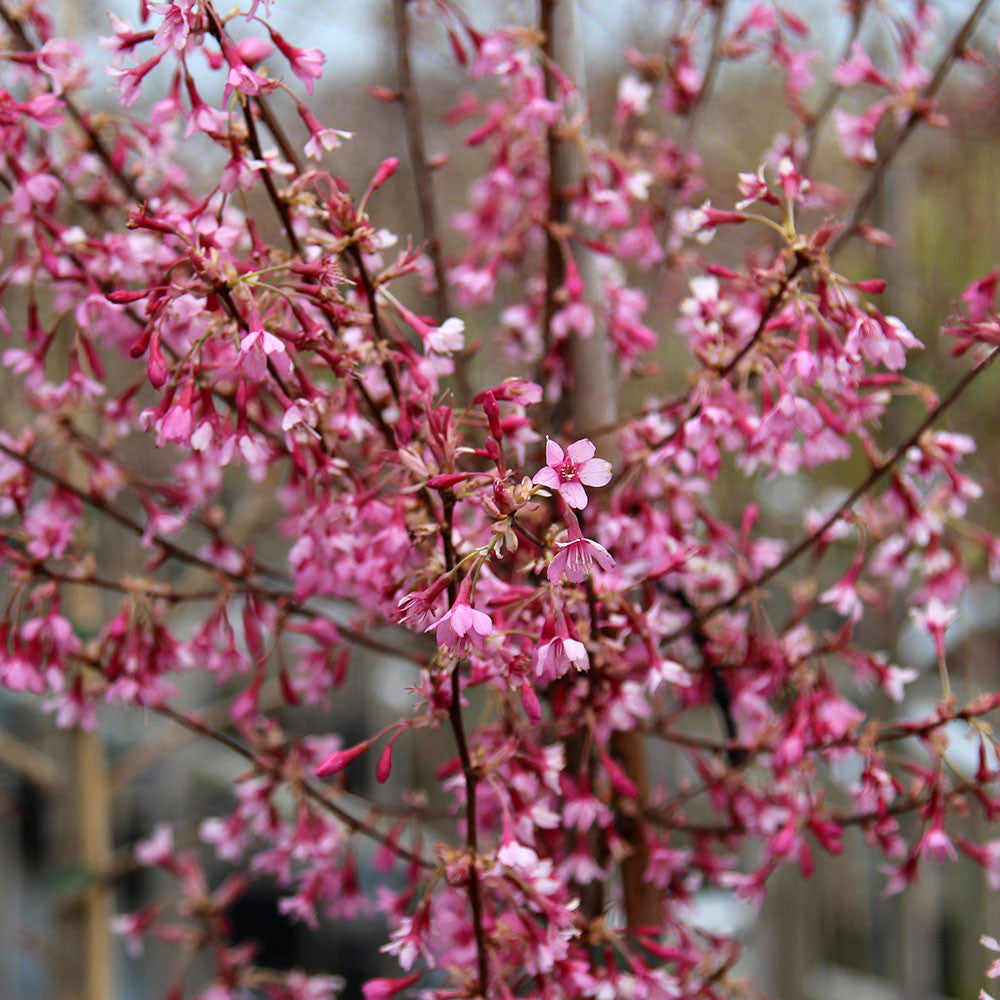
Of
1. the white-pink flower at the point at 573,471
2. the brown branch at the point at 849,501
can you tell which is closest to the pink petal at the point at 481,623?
the white-pink flower at the point at 573,471

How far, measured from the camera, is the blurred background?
2.71 m

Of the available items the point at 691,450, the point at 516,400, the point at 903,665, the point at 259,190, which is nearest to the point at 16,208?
the point at 516,400

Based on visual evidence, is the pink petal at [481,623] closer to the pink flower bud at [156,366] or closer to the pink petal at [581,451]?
the pink petal at [581,451]

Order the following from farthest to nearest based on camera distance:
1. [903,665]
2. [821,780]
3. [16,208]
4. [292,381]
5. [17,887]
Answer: [17,887]
[903,665]
[821,780]
[16,208]
[292,381]

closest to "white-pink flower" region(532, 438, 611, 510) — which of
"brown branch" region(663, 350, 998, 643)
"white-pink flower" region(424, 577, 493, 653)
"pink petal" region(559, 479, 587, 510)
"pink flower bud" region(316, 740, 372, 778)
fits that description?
"pink petal" region(559, 479, 587, 510)

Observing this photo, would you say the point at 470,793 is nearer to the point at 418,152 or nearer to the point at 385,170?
the point at 385,170

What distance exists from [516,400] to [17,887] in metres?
6.38

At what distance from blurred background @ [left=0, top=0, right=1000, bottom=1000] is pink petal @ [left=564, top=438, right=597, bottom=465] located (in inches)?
35.6

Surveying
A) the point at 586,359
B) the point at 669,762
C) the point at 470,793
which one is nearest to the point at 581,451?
the point at 470,793

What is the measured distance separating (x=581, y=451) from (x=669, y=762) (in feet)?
10.4

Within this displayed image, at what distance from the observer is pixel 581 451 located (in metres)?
0.80

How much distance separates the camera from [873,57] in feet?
8.49

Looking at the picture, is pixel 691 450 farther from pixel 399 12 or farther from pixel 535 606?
pixel 399 12

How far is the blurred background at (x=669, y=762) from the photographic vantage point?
271 cm
